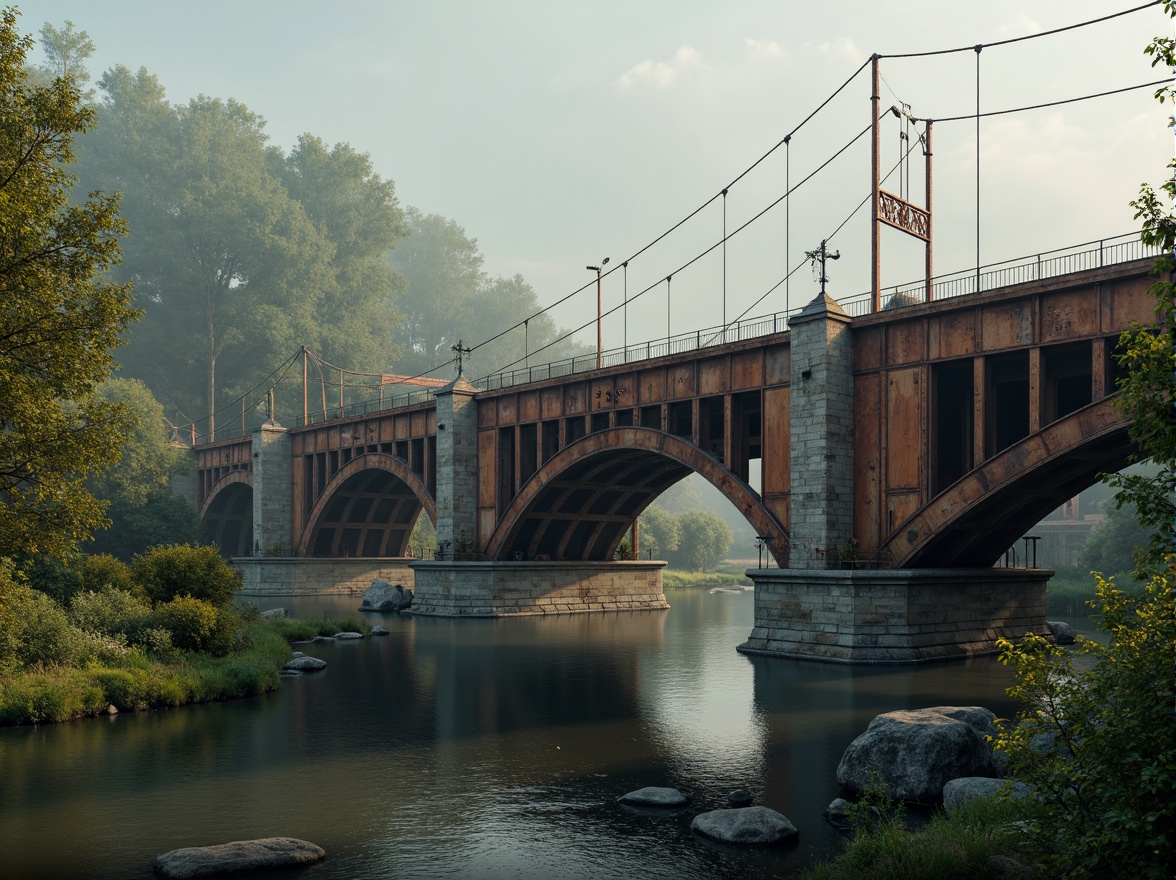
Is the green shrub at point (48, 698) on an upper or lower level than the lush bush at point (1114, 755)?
lower

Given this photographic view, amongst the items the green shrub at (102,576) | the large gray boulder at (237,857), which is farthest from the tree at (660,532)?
the large gray boulder at (237,857)

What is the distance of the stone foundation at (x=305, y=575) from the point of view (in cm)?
6888

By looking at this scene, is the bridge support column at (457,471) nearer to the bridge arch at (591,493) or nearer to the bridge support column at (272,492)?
the bridge arch at (591,493)

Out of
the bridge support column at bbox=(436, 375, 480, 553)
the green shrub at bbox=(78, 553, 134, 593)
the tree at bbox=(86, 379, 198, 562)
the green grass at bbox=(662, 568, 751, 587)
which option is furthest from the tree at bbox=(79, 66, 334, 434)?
the green shrub at bbox=(78, 553, 134, 593)

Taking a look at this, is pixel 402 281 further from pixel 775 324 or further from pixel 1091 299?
pixel 1091 299

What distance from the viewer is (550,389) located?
158ft

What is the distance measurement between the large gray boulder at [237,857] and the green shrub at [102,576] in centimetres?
2169

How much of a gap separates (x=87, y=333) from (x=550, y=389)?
26484mm

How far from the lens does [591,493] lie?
51938 millimetres

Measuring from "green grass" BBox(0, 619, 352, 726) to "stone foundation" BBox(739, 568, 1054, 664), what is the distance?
15.7m

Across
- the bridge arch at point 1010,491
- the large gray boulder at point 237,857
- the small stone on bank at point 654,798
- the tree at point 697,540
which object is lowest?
the tree at point 697,540

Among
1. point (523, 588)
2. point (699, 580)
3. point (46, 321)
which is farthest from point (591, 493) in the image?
point (699, 580)

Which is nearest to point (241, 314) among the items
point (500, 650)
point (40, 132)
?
point (500, 650)

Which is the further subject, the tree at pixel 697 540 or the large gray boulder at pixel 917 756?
the tree at pixel 697 540
